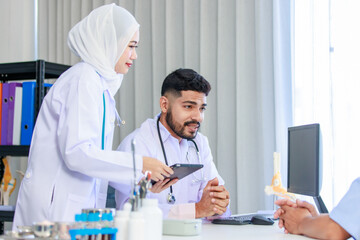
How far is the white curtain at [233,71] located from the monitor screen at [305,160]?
75cm

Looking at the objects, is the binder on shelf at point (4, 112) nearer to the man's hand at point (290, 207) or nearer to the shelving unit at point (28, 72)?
the shelving unit at point (28, 72)

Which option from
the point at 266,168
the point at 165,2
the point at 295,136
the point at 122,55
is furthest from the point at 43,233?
the point at 165,2

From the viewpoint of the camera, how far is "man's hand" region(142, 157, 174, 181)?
179 centimetres

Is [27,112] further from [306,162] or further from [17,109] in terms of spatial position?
[306,162]

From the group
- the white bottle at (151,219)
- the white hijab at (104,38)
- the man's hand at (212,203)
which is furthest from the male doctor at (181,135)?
the white bottle at (151,219)

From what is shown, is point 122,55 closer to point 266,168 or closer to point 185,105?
point 185,105

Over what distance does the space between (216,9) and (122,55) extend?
153cm

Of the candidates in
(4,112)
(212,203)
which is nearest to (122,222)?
(212,203)

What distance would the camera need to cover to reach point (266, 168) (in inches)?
127

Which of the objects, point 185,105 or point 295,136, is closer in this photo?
point 295,136

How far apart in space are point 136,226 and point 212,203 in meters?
1.14

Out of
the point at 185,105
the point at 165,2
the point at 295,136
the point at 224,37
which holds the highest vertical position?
the point at 165,2

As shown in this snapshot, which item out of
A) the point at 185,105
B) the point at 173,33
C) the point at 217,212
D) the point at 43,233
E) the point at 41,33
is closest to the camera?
the point at 43,233

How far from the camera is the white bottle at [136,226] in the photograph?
1.17m
